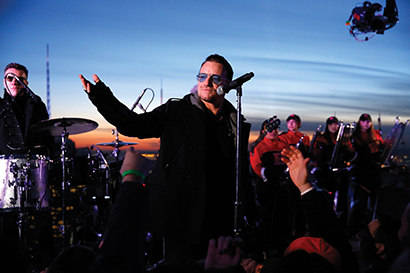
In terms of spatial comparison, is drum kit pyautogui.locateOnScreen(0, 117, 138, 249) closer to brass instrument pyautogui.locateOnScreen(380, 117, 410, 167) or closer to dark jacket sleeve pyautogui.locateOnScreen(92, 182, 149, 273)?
dark jacket sleeve pyautogui.locateOnScreen(92, 182, 149, 273)

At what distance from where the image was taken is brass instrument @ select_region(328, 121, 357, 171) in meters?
8.95

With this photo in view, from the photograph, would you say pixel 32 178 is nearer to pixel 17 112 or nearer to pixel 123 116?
pixel 17 112

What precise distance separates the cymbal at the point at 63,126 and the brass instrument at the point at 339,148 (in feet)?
17.7

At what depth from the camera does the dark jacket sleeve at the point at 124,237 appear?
124 centimetres

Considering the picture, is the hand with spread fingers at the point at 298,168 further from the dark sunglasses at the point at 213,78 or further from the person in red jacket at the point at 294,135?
the person in red jacket at the point at 294,135

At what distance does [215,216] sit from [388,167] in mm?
6857

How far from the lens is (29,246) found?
6160 mm

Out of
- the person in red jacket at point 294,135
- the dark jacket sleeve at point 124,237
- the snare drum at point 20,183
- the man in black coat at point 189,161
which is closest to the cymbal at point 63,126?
the snare drum at point 20,183

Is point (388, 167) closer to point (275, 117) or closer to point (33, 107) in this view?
point (275, 117)

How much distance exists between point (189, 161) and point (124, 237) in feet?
6.48

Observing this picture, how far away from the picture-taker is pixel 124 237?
49.2 inches

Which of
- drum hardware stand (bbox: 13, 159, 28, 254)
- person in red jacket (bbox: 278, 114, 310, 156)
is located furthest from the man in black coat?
person in red jacket (bbox: 278, 114, 310, 156)

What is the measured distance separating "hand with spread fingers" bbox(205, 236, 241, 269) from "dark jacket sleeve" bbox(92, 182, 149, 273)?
247 millimetres

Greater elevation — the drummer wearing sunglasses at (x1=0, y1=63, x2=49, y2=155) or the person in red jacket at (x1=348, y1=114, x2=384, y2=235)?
the drummer wearing sunglasses at (x1=0, y1=63, x2=49, y2=155)
